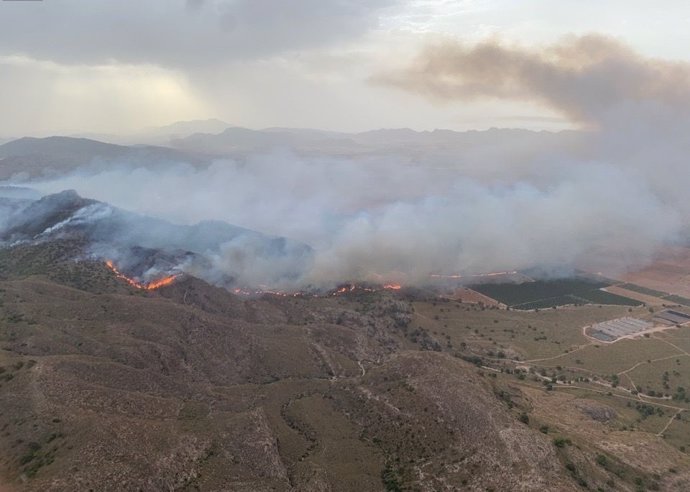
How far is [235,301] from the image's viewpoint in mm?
101062

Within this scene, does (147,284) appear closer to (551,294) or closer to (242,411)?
(242,411)

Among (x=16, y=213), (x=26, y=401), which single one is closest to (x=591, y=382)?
(x=26, y=401)

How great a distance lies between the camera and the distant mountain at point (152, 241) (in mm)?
115312

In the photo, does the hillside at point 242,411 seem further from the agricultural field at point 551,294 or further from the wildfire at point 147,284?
the agricultural field at point 551,294

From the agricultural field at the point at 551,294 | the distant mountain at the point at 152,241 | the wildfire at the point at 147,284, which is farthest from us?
the agricultural field at the point at 551,294

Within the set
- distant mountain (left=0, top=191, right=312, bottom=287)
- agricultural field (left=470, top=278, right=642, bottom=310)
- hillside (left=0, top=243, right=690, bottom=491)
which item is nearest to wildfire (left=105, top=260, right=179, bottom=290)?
distant mountain (left=0, top=191, right=312, bottom=287)

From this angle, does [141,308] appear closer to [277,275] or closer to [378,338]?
[378,338]

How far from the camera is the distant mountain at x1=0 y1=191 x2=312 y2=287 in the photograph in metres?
115

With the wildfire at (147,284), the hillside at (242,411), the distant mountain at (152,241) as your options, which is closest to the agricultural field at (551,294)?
the distant mountain at (152,241)

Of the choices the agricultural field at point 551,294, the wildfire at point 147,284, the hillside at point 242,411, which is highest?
the wildfire at point 147,284

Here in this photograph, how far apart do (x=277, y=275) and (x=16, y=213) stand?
212 ft

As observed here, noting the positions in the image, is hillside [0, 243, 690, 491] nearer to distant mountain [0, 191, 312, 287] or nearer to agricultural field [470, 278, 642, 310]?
distant mountain [0, 191, 312, 287]

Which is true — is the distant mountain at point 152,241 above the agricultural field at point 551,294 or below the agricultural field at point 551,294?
above

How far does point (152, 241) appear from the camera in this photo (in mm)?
128875
